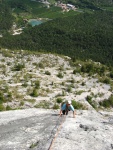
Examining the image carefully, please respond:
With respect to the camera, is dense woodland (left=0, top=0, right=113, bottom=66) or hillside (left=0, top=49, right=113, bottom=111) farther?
dense woodland (left=0, top=0, right=113, bottom=66)

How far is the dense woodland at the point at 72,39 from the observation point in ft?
420

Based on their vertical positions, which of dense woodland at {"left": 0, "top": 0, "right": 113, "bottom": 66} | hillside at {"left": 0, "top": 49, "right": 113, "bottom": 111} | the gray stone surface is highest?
the gray stone surface

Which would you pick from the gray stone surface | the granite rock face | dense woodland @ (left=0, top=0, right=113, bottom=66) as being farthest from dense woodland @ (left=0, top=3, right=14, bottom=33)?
the granite rock face

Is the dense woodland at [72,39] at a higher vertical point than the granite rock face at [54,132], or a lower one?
lower

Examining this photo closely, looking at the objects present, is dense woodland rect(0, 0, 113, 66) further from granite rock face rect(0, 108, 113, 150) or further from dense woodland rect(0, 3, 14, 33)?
granite rock face rect(0, 108, 113, 150)

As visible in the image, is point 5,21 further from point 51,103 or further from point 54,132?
point 54,132

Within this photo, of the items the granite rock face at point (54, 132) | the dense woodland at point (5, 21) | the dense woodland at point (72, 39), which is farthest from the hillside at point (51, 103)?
the dense woodland at point (5, 21)

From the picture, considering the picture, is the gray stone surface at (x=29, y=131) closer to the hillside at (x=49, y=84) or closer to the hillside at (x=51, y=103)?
the hillside at (x=51, y=103)

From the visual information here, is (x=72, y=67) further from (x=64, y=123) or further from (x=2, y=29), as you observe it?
(x=2, y=29)

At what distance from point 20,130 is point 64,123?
310cm

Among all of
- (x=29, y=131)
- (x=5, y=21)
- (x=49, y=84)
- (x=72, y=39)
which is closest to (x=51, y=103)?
(x=49, y=84)

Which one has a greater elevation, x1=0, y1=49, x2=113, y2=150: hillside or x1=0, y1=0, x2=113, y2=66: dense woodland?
x1=0, y1=49, x2=113, y2=150: hillside

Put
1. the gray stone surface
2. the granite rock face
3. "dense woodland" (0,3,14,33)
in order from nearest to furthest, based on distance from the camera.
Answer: the granite rock face
the gray stone surface
"dense woodland" (0,3,14,33)

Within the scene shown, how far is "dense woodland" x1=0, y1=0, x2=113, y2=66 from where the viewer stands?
5038 inches
